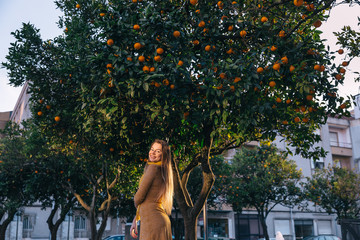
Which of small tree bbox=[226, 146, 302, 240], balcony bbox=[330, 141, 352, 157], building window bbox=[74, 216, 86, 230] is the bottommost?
building window bbox=[74, 216, 86, 230]

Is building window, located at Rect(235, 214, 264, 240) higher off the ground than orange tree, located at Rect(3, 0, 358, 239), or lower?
lower

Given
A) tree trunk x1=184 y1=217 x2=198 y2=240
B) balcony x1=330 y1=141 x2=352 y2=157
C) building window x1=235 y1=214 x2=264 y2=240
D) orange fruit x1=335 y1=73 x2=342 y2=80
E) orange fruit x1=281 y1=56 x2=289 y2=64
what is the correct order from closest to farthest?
orange fruit x1=281 y1=56 x2=289 y2=64 → orange fruit x1=335 y1=73 x2=342 y2=80 → tree trunk x1=184 y1=217 x2=198 y2=240 → building window x1=235 y1=214 x2=264 y2=240 → balcony x1=330 y1=141 x2=352 y2=157

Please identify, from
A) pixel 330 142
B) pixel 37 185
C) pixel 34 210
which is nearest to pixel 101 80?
pixel 37 185

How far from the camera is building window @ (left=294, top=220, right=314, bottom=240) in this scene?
37344 millimetres

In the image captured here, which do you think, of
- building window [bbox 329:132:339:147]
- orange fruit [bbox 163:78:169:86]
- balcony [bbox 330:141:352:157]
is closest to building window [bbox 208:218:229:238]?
balcony [bbox 330:141:352:157]

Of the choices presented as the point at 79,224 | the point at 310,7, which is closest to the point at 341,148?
the point at 79,224

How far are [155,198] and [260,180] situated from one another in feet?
76.2

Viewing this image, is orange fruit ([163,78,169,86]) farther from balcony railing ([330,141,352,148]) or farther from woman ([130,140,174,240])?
balcony railing ([330,141,352,148])

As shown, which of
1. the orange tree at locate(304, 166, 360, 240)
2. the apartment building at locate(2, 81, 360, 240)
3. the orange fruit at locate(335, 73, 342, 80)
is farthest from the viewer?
the apartment building at locate(2, 81, 360, 240)

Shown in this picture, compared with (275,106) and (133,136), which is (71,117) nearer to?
(133,136)

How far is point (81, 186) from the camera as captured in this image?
17.6 meters

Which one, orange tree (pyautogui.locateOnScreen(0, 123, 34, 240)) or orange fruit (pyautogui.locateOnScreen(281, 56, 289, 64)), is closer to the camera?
orange fruit (pyautogui.locateOnScreen(281, 56, 289, 64))

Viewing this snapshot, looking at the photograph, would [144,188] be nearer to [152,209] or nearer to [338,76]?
[152,209]

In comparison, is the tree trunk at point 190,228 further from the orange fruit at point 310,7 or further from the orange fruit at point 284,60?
the orange fruit at point 310,7
